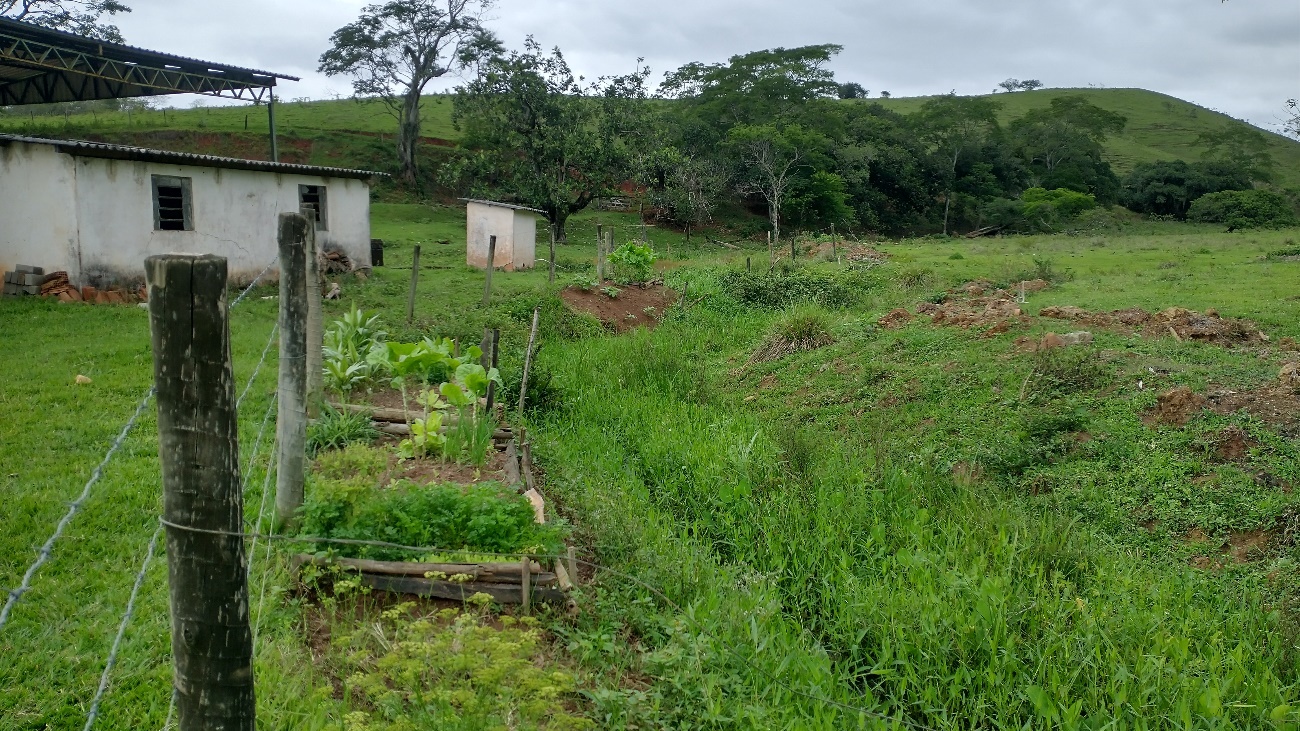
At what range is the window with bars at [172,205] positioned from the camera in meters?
16.0

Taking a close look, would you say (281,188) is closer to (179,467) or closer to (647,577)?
(647,577)

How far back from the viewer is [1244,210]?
4447cm

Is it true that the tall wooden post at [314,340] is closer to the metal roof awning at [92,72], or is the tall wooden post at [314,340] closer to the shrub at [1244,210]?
the metal roof awning at [92,72]

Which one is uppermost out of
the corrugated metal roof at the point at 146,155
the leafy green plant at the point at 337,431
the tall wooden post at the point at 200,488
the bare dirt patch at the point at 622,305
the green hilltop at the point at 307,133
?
the green hilltop at the point at 307,133

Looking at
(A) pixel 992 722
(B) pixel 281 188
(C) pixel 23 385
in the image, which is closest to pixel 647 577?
(A) pixel 992 722

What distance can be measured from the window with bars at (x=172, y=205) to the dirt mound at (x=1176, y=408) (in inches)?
617

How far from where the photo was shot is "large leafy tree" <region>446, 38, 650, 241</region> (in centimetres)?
3012

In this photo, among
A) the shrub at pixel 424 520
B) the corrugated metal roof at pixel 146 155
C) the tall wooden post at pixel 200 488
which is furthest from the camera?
the corrugated metal roof at pixel 146 155

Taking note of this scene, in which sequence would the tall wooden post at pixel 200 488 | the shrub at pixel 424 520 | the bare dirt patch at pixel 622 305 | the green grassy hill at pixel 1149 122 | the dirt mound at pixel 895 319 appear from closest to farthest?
1. the tall wooden post at pixel 200 488
2. the shrub at pixel 424 520
3. the dirt mound at pixel 895 319
4. the bare dirt patch at pixel 622 305
5. the green grassy hill at pixel 1149 122

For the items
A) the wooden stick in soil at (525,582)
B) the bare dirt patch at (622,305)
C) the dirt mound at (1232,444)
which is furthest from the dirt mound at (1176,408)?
the bare dirt patch at (622,305)

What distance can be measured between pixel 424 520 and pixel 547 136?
26299 millimetres

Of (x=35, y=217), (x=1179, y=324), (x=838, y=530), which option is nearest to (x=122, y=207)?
(x=35, y=217)

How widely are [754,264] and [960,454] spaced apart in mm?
15084

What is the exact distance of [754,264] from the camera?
914 inches
